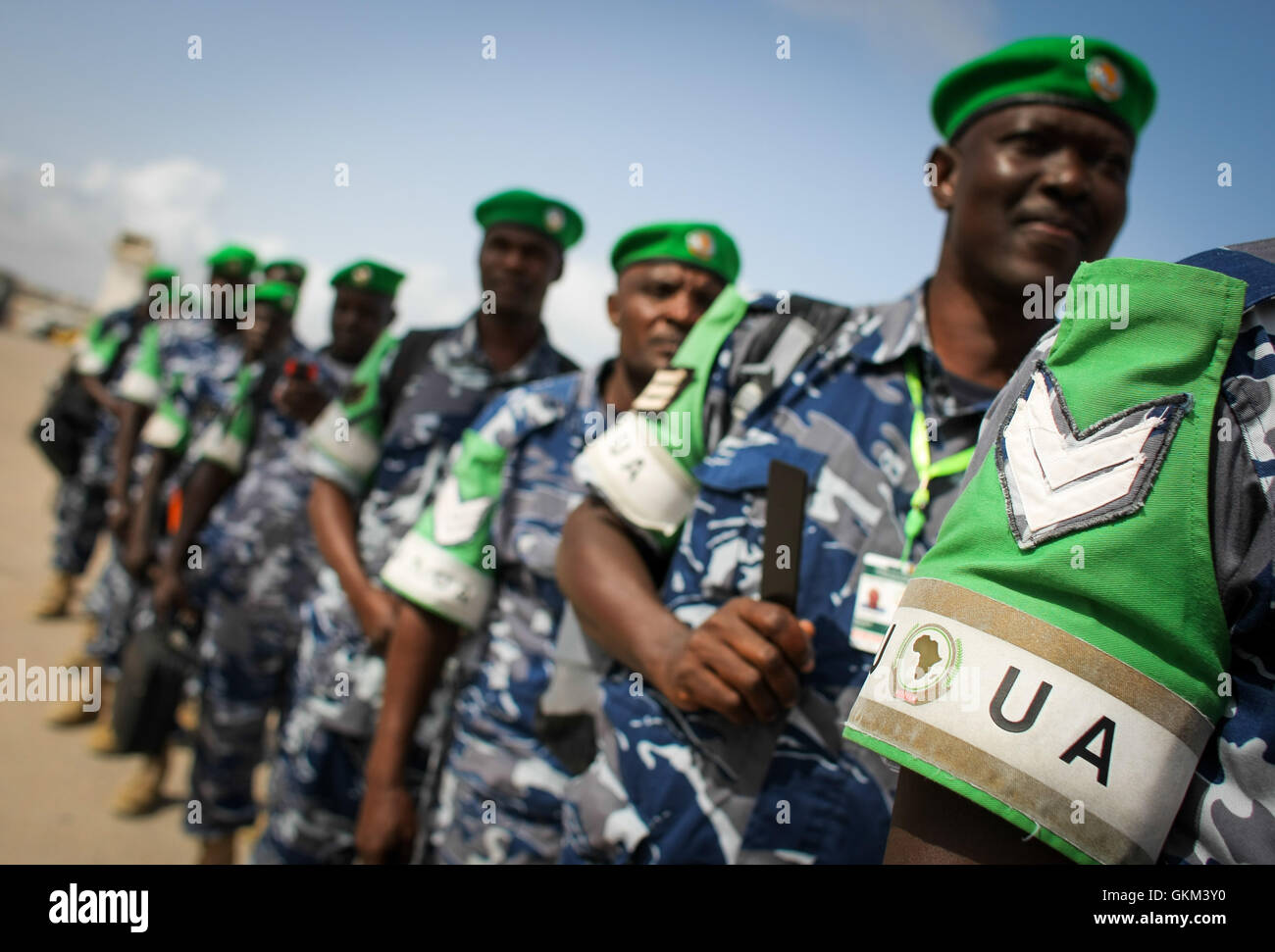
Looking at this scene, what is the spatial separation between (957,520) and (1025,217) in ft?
3.09

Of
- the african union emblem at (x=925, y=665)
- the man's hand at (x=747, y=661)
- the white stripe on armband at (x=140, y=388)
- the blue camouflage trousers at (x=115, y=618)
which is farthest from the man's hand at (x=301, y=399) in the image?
the african union emblem at (x=925, y=665)

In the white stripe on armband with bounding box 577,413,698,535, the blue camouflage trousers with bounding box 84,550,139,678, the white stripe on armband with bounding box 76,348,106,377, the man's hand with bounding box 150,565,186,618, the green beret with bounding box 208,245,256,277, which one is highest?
the green beret with bounding box 208,245,256,277

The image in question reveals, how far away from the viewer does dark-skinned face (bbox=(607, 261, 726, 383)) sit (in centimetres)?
249

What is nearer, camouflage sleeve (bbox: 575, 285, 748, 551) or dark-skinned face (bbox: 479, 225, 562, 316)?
camouflage sleeve (bbox: 575, 285, 748, 551)

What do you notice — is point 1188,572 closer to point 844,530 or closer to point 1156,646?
point 1156,646

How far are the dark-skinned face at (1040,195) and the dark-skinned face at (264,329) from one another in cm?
427

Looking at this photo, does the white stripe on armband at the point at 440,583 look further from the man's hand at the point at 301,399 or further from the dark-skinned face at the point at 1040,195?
the man's hand at the point at 301,399

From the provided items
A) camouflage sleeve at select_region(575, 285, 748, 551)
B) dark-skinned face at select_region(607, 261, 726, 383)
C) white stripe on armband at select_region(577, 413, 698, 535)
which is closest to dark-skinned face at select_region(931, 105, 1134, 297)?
camouflage sleeve at select_region(575, 285, 748, 551)

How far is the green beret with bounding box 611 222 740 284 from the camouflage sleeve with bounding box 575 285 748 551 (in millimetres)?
1074

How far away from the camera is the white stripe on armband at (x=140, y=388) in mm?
5609

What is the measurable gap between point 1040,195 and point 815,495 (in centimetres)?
65

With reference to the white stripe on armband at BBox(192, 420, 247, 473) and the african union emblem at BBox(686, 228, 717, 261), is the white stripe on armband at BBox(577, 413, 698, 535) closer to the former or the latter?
the african union emblem at BBox(686, 228, 717, 261)

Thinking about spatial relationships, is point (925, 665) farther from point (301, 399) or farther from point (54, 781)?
point (54, 781)

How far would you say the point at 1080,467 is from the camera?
66 centimetres
